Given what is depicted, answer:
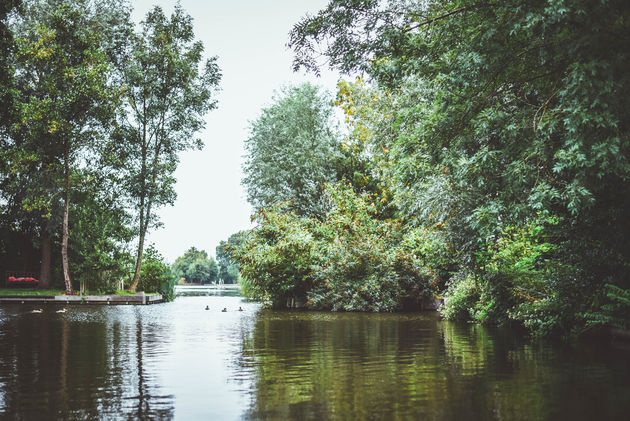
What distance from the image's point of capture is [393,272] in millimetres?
22422

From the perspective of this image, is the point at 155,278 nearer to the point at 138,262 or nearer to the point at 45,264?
the point at 138,262

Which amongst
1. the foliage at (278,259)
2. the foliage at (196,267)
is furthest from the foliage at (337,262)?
the foliage at (196,267)

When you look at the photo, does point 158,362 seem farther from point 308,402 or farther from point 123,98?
point 123,98

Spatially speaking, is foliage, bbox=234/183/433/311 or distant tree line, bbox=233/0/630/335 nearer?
distant tree line, bbox=233/0/630/335

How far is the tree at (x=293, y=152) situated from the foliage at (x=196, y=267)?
83745 millimetres

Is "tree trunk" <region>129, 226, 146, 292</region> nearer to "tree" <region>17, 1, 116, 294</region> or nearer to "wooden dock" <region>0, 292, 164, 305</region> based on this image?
"wooden dock" <region>0, 292, 164, 305</region>

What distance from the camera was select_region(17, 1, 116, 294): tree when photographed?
95.5 feet

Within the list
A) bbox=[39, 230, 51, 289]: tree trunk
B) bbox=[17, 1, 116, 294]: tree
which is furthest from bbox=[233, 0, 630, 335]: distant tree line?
bbox=[39, 230, 51, 289]: tree trunk

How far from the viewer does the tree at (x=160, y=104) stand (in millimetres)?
34094

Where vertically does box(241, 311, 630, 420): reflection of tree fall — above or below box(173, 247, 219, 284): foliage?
below

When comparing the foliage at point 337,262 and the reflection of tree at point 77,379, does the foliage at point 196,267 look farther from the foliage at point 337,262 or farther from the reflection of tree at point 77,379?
the reflection of tree at point 77,379

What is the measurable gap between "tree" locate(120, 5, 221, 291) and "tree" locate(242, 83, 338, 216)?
500 cm

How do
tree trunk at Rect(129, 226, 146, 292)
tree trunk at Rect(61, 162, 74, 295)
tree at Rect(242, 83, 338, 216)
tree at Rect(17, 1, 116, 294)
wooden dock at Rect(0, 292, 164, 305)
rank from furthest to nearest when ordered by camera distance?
tree at Rect(242, 83, 338, 216), tree trunk at Rect(129, 226, 146, 292), tree trunk at Rect(61, 162, 74, 295), wooden dock at Rect(0, 292, 164, 305), tree at Rect(17, 1, 116, 294)

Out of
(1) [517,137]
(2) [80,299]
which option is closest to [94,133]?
(2) [80,299]
